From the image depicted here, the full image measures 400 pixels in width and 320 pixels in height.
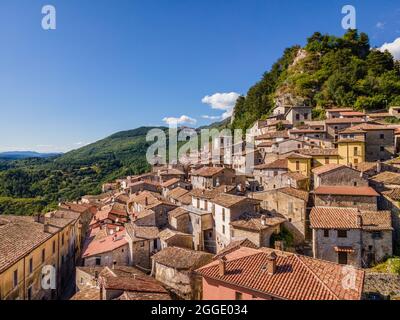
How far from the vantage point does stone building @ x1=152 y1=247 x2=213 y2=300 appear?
70.6 feet

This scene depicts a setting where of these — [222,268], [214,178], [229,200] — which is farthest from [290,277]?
[214,178]

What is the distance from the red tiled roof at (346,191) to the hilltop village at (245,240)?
148 mm

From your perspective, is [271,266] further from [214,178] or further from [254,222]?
[214,178]

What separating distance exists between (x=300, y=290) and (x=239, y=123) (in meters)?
76.7

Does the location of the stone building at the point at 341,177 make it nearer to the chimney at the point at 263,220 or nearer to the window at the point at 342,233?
the window at the point at 342,233

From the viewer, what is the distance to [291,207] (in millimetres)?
28031

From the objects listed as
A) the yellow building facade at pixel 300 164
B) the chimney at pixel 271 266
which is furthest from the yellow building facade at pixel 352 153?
the chimney at pixel 271 266

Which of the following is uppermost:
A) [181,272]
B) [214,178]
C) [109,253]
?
[214,178]

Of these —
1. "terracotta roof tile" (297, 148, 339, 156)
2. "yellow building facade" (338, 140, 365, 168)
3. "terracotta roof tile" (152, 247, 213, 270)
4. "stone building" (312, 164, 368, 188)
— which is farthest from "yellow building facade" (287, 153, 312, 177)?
"terracotta roof tile" (152, 247, 213, 270)

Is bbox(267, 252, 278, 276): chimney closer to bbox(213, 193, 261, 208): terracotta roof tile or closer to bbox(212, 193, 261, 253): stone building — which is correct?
bbox(212, 193, 261, 253): stone building

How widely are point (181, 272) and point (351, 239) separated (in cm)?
1346

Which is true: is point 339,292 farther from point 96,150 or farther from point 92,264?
point 96,150

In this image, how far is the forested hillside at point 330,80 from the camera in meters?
63.7
